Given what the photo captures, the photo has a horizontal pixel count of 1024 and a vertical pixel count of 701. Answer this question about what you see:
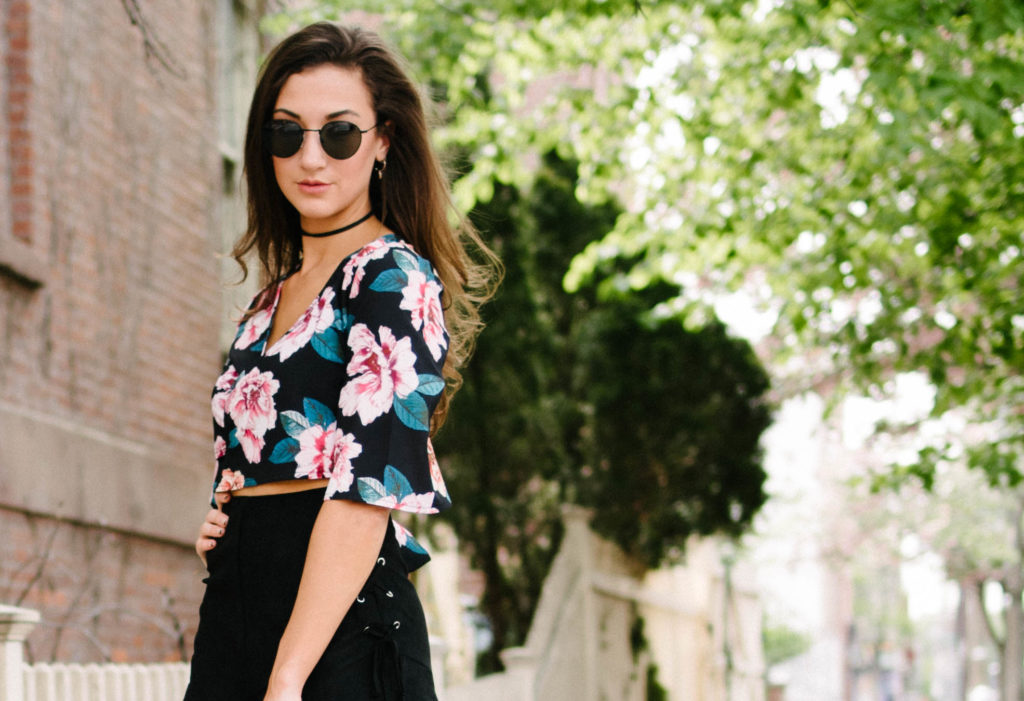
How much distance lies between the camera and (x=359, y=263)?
226cm

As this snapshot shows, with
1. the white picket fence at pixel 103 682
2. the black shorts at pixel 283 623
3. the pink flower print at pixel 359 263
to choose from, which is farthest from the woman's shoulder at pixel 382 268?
the white picket fence at pixel 103 682

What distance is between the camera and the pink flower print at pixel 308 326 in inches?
88.2

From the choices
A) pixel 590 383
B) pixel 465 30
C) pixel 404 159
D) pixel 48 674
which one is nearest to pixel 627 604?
pixel 590 383

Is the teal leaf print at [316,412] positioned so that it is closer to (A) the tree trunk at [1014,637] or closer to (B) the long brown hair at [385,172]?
(B) the long brown hair at [385,172]

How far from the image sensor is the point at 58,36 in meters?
6.85

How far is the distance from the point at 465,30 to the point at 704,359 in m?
3.36

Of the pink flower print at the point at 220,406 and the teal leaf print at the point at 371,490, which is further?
the pink flower print at the point at 220,406

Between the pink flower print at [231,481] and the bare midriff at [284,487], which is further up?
the pink flower print at [231,481]

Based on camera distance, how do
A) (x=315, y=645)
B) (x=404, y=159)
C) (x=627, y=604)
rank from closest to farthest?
1. (x=315, y=645)
2. (x=404, y=159)
3. (x=627, y=604)

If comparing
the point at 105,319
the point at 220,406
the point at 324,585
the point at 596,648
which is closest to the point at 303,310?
the point at 220,406

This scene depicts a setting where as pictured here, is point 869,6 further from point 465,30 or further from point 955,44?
point 465,30

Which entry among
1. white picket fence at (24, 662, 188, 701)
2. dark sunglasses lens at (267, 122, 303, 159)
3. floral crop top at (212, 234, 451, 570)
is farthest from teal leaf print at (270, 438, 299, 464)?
white picket fence at (24, 662, 188, 701)

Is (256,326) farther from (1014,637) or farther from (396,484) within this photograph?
(1014,637)

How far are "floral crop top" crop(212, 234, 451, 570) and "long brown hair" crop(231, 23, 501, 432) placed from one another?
19cm
